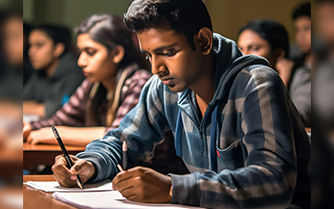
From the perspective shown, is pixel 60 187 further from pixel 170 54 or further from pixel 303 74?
pixel 303 74

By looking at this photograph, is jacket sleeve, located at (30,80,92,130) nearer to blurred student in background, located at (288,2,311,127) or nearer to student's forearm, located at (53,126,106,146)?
student's forearm, located at (53,126,106,146)

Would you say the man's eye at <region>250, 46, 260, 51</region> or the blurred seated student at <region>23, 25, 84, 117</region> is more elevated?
the man's eye at <region>250, 46, 260, 51</region>

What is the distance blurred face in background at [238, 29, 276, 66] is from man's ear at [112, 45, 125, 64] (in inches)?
30.8

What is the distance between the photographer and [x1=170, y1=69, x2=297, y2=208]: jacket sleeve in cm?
64

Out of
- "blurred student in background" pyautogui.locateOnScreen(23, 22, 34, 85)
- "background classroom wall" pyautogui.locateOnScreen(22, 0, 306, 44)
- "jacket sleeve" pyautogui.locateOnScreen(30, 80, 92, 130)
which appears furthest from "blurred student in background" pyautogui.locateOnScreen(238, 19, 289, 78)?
"blurred student in background" pyautogui.locateOnScreen(23, 22, 34, 85)

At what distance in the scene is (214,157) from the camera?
88cm

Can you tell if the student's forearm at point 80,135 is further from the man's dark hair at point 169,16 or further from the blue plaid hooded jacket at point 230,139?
the man's dark hair at point 169,16

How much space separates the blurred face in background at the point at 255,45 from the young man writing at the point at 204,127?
1.59m

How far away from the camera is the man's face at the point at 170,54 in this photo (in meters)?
0.82

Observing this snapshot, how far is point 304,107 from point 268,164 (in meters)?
1.77

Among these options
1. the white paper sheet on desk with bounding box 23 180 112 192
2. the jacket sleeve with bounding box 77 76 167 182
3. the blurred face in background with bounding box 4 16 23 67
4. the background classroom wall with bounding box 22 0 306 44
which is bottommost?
the white paper sheet on desk with bounding box 23 180 112 192

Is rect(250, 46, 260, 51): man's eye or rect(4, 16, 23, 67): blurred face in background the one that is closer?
rect(4, 16, 23, 67): blurred face in background

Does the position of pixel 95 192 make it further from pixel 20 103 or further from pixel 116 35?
pixel 116 35

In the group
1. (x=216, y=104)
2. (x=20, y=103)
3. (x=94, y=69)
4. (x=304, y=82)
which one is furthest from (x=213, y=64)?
(x=304, y=82)
